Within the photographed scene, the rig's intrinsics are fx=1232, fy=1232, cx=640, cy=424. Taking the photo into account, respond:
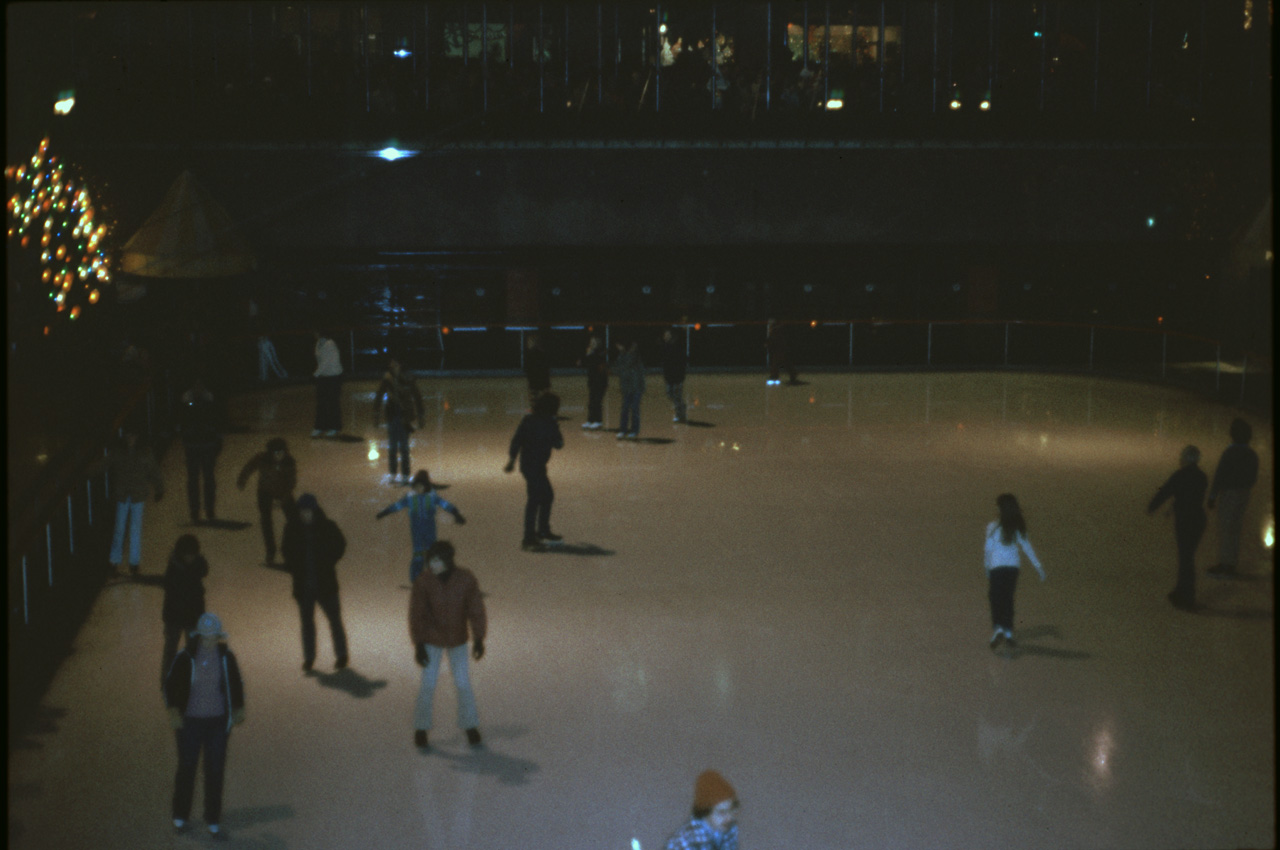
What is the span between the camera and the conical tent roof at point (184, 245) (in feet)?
77.5

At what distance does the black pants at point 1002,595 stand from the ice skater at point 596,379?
10.8m

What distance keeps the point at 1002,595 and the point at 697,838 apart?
5.70 m

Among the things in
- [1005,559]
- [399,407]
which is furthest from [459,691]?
[399,407]

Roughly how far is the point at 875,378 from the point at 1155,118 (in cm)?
1032

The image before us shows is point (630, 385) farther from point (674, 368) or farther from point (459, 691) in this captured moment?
point (459, 691)

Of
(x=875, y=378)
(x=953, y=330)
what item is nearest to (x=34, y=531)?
(x=875, y=378)

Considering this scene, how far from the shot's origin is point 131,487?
39.0ft

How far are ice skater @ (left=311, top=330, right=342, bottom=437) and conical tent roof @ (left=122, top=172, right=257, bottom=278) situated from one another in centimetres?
492

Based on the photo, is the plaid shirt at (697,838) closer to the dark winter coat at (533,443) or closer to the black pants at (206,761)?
the black pants at (206,761)

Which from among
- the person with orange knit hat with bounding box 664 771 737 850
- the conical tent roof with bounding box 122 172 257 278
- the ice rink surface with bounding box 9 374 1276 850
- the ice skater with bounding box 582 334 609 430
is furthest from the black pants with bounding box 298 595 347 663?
the conical tent roof with bounding box 122 172 257 278

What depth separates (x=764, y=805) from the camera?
24.0ft

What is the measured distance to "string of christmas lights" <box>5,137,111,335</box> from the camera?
1998 centimetres

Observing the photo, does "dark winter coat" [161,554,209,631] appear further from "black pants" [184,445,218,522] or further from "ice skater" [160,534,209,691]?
"black pants" [184,445,218,522]

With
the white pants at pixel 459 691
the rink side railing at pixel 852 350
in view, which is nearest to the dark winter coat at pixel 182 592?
the white pants at pixel 459 691
